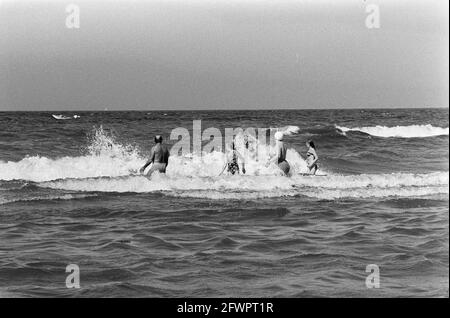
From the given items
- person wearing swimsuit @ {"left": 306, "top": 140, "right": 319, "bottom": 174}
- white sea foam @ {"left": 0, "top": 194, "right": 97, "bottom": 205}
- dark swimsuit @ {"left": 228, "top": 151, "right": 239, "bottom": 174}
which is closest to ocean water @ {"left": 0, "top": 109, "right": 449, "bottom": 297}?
white sea foam @ {"left": 0, "top": 194, "right": 97, "bottom": 205}

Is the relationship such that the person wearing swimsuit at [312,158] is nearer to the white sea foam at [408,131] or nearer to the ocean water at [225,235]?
the ocean water at [225,235]

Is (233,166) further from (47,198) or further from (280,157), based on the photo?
(47,198)

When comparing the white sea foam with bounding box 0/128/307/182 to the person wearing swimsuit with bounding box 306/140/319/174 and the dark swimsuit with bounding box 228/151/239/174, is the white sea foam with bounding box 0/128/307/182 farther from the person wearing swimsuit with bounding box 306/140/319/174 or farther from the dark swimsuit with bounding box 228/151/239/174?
the dark swimsuit with bounding box 228/151/239/174

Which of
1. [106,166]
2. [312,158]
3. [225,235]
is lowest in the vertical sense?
[225,235]

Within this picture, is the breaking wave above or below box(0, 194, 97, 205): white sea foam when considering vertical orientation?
above

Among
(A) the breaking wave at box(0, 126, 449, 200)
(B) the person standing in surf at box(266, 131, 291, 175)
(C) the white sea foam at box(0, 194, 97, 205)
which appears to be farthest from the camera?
(B) the person standing in surf at box(266, 131, 291, 175)

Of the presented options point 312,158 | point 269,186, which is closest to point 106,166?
point 312,158

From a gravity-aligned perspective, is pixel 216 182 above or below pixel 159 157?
below

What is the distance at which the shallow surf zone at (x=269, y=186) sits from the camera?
13.0 m

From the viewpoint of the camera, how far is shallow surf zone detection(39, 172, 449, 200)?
12984mm

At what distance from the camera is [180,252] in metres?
7.96

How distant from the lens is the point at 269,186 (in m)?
14.1
